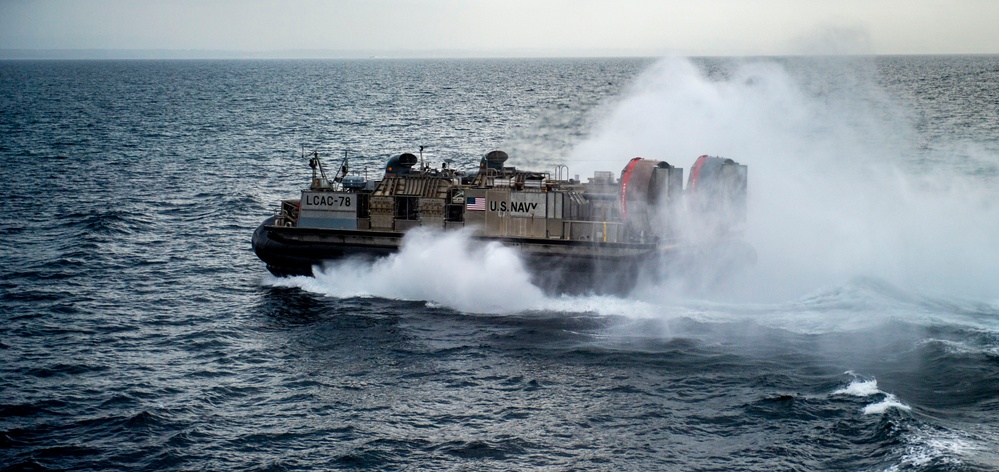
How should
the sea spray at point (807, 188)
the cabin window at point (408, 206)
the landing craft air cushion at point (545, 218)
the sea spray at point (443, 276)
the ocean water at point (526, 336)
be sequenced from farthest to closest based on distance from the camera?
the cabin window at point (408, 206), the sea spray at point (807, 188), the landing craft air cushion at point (545, 218), the sea spray at point (443, 276), the ocean water at point (526, 336)

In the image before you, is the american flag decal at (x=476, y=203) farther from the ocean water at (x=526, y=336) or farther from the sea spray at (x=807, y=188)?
the sea spray at (x=807, y=188)

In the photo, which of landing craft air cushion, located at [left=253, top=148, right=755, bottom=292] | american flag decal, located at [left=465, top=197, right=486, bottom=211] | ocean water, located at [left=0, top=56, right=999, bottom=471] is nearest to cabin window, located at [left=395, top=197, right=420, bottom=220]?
landing craft air cushion, located at [left=253, top=148, right=755, bottom=292]

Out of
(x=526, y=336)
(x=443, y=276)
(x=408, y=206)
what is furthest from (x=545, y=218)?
(x=526, y=336)

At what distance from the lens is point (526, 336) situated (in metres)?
32.3

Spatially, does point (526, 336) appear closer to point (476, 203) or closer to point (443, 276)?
point (443, 276)

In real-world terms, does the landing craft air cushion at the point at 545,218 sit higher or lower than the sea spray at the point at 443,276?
higher

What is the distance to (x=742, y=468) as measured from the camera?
→ 72.1 ft

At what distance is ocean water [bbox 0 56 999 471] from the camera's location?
23.6 m

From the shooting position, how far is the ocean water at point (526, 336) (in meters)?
23.6

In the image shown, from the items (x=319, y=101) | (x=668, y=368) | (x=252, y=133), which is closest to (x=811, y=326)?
(x=668, y=368)

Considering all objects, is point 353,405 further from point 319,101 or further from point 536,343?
point 319,101

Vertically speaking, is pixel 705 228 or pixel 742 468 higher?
pixel 705 228

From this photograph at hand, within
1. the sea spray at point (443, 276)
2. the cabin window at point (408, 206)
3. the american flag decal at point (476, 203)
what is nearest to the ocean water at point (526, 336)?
the sea spray at point (443, 276)

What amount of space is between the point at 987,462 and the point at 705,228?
17.9 m
